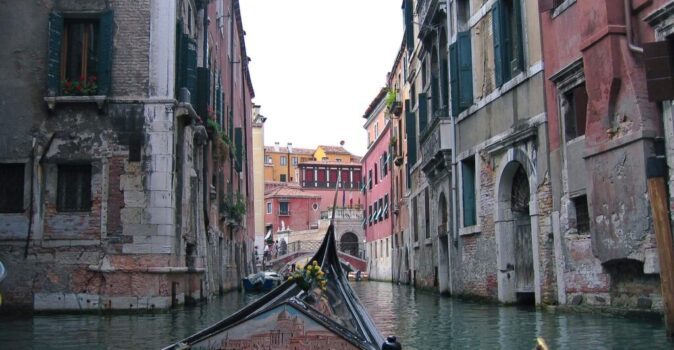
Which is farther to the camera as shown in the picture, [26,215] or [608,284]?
[26,215]

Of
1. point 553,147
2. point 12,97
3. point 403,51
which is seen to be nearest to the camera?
point 553,147

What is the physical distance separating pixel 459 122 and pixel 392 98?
13958 mm

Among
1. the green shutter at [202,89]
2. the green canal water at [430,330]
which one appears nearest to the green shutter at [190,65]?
the green shutter at [202,89]

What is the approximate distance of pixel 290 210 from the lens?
54031 mm

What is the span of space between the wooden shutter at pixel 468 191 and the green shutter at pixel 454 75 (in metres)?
1.06

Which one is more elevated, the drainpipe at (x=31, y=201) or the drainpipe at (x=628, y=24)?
the drainpipe at (x=628, y=24)

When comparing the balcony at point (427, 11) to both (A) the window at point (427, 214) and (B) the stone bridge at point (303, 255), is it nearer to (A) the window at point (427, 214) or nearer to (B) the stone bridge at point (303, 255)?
(A) the window at point (427, 214)

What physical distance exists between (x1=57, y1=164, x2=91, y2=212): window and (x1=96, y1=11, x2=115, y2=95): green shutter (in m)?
1.21

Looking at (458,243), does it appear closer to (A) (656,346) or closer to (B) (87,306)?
(B) (87,306)

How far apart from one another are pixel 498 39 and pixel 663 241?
623cm

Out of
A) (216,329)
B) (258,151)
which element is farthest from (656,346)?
(258,151)

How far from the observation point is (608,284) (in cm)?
879

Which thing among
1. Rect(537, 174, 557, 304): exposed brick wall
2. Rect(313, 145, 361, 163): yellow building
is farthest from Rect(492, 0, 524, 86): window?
Rect(313, 145, 361, 163): yellow building

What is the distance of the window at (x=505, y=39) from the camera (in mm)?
11656
